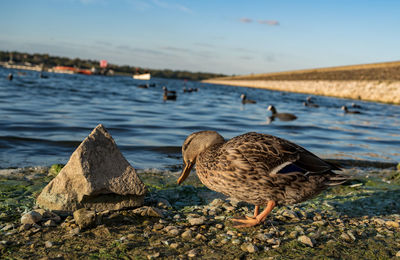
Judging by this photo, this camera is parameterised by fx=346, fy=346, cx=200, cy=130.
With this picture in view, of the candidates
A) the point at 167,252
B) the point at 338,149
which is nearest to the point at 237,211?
the point at 167,252

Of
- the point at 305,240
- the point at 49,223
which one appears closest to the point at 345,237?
the point at 305,240

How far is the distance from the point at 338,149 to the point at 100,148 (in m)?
7.51

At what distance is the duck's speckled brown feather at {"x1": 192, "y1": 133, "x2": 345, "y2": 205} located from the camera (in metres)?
3.25

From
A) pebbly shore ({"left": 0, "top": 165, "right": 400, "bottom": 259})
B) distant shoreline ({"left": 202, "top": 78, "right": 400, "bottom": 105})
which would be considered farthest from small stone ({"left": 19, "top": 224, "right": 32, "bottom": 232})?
distant shoreline ({"left": 202, "top": 78, "right": 400, "bottom": 105})

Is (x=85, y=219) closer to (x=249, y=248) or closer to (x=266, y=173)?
(x=249, y=248)

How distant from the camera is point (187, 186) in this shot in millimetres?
5160

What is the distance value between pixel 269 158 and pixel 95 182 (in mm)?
1879

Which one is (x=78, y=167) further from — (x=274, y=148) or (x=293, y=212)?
(x=293, y=212)

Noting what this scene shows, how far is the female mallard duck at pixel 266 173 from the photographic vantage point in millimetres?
3250

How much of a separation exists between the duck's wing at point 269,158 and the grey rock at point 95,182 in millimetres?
1228

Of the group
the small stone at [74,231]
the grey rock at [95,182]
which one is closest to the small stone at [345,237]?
the grey rock at [95,182]

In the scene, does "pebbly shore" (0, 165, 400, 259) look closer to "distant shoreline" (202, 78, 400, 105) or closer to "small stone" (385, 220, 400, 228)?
"small stone" (385, 220, 400, 228)

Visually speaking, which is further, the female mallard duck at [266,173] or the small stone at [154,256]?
the female mallard duck at [266,173]

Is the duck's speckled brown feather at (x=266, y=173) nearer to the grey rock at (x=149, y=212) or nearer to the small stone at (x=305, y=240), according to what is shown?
the small stone at (x=305, y=240)
